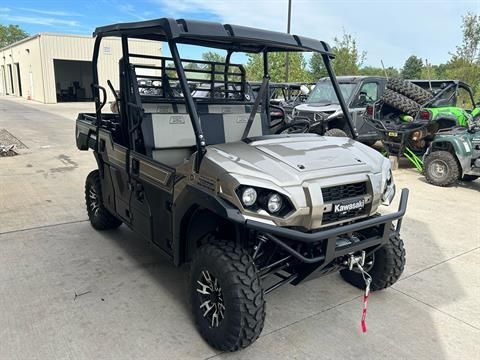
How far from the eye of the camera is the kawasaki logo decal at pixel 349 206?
2.30 metres

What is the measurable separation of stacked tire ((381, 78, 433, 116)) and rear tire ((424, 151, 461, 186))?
5.75 feet

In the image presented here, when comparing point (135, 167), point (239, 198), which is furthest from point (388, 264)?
point (135, 167)

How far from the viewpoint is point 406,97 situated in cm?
852

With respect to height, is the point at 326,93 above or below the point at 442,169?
above

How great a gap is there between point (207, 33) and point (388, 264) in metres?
2.06

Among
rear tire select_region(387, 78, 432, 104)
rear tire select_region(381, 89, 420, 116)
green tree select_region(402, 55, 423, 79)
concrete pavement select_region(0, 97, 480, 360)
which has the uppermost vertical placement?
green tree select_region(402, 55, 423, 79)

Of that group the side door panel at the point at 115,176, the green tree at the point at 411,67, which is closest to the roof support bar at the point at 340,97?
the side door panel at the point at 115,176

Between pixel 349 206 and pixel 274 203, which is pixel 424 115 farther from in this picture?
pixel 274 203

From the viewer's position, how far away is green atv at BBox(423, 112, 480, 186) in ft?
20.5

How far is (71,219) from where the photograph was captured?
15.2ft

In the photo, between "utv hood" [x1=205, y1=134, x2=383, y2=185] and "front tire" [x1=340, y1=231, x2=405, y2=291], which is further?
"front tire" [x1=340, y1=231, x2=405, y2=291]

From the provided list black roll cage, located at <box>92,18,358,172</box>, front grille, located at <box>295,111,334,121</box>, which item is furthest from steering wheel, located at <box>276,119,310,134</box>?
front grille, located at <box>295,111,334,121</box>

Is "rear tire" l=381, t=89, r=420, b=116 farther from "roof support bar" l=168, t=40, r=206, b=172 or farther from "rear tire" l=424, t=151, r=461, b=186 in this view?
"roof support bar" l=168, t=40, r=206, b=172

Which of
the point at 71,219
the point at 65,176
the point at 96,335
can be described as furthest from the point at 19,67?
the point at 96,335
